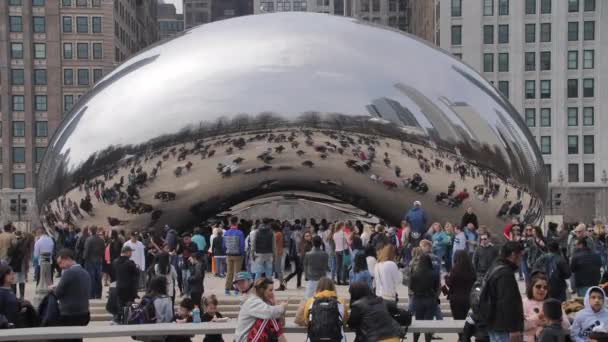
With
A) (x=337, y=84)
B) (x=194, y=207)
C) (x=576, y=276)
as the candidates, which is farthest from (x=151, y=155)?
(x=576, y=276)

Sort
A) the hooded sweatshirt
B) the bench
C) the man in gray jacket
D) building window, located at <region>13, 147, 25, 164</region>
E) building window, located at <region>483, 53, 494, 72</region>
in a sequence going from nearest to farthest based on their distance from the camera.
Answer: the hooded sweatshirt → the bench → the man in gray jacket → building window, located at <region>483, 53, 494, 72</region> → building window, located at <region>13, 147, 25, 164</region>

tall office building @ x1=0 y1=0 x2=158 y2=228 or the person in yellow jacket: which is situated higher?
tall office building @ x1=0 y1=0 x2=158 y2=228

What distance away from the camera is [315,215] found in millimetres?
40406

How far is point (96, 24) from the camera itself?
63906 millimetres

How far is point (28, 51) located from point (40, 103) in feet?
12.3

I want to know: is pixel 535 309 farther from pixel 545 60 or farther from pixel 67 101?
pixel 67 101

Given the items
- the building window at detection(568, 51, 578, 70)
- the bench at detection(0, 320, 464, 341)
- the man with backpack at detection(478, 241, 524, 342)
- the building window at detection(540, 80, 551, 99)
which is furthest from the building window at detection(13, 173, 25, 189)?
the man with backpack at detection(478, 241, 524, 342)

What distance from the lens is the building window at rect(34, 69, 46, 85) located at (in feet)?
210

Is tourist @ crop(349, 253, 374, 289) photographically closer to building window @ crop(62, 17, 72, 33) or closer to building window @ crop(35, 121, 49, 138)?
building window @ crop(35, 121, 49, 138)

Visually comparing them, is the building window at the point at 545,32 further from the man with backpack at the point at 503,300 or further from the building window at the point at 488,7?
the man with backpack at the point at 503,300

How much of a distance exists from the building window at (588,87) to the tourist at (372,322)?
5835 cm

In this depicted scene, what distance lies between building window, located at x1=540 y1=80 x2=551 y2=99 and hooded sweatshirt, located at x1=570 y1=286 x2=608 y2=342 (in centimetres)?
5774

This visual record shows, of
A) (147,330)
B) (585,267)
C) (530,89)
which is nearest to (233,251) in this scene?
(585,267)

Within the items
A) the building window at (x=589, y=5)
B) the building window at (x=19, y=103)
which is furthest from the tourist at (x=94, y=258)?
the building window at (x=589, y=5)
